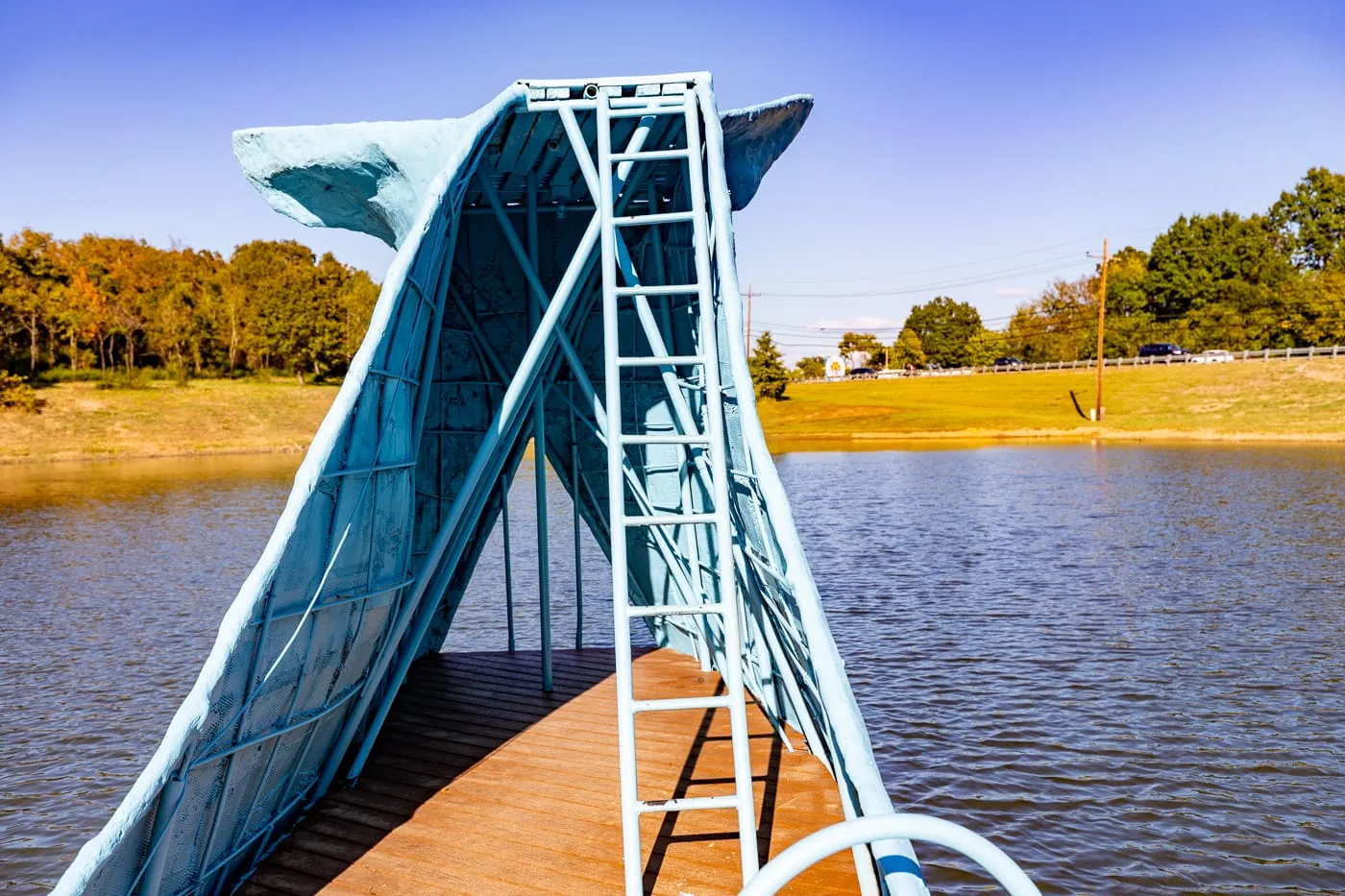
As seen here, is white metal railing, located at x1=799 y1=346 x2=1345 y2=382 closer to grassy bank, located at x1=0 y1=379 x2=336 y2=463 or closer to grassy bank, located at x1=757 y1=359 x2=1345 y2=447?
grassy bank, located at x1=757 y1=359 x2=1345 y2=447

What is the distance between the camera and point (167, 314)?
7406 cm

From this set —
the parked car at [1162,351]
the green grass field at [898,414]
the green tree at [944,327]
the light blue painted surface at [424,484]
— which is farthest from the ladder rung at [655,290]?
the green tree at [944,327]

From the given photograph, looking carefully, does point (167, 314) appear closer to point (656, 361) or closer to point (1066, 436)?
point (1066, 436)

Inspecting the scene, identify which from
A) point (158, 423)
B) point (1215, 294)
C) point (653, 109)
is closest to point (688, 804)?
point (653, 109)

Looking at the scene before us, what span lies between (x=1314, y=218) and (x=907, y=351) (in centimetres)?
3992

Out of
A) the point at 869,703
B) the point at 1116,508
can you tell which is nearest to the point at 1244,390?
the point at 1116,508

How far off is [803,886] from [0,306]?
70813 mm

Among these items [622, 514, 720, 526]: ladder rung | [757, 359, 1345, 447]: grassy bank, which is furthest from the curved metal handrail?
[757, 359, 1345, 447]: grassy bank

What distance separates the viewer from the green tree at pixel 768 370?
7431 cm

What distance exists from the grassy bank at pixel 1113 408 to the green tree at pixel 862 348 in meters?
45.4

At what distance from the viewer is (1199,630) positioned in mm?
16688

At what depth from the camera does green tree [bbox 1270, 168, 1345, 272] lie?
3553 inches

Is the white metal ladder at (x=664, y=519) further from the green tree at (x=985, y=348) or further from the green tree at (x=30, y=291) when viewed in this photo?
the green tree at (x=985, y=348)

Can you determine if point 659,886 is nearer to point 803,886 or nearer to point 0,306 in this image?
point 803,886
